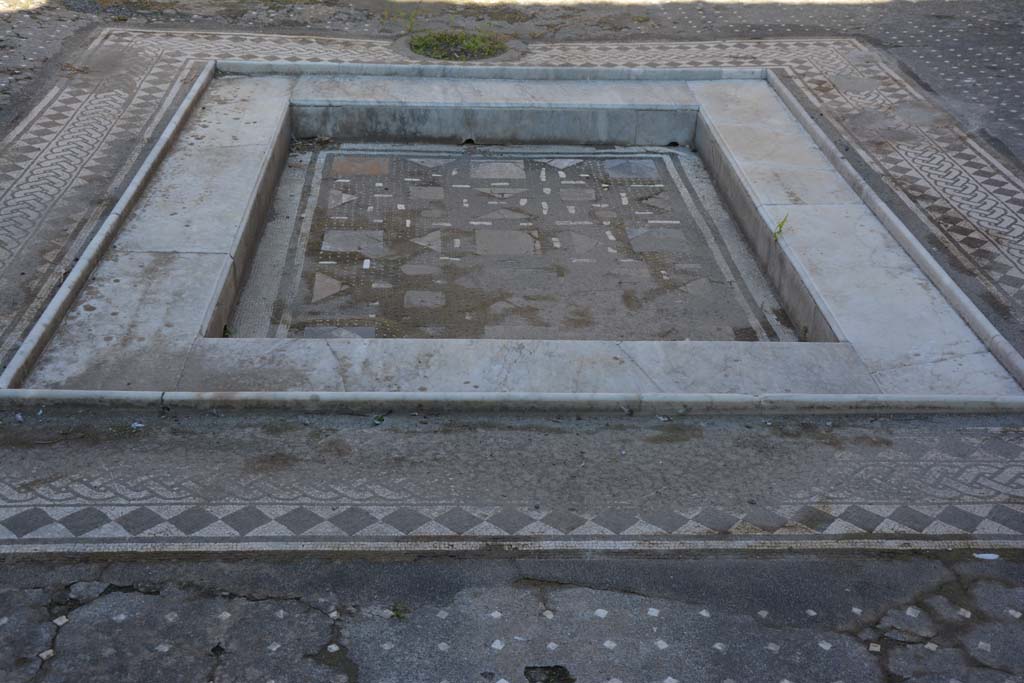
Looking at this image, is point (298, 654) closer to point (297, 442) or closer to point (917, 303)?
point (297, 442)

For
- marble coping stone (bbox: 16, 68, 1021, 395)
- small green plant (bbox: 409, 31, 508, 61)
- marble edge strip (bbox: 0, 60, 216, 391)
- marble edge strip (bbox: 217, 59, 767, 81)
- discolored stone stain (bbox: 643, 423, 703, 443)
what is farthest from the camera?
small green plant (bbox: 409, 31, 508, 61)

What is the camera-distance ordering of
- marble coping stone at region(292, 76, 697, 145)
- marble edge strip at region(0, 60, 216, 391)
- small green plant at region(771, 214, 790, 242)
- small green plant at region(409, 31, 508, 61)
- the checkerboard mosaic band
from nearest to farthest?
the checkerboard mosaic band
marble edge strip at region(0, 60, 216, 391)
small green plant at region(771, 214, 790, 242)
marble coping stone at region(292, 76, 697, 145)
small green plant at region(409, 31, 508, 61)

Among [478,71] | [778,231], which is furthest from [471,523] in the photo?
[478,71]

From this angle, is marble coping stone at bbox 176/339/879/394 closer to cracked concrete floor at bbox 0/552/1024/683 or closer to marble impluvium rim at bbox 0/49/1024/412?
marble impluvium rim at bbox 0/49/1024/412

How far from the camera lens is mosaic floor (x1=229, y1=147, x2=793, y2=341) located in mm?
6219

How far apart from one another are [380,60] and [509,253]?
335 cm

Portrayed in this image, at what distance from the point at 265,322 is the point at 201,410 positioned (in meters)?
1.32

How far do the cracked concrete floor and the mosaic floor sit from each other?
A: 2.25 m

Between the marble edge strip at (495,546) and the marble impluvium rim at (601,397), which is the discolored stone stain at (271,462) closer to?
the marble impluvium rim at (601,397)

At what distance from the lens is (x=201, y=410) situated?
484 centimetres

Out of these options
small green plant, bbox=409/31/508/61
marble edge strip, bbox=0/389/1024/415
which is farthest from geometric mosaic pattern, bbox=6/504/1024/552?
small green plant, bbox=409/31/508/61

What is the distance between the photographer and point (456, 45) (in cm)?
998

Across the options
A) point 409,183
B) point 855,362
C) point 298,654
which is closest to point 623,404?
point 855,362

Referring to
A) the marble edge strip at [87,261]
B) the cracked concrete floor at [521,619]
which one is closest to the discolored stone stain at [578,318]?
the cracked concrete floor at [521,619]
